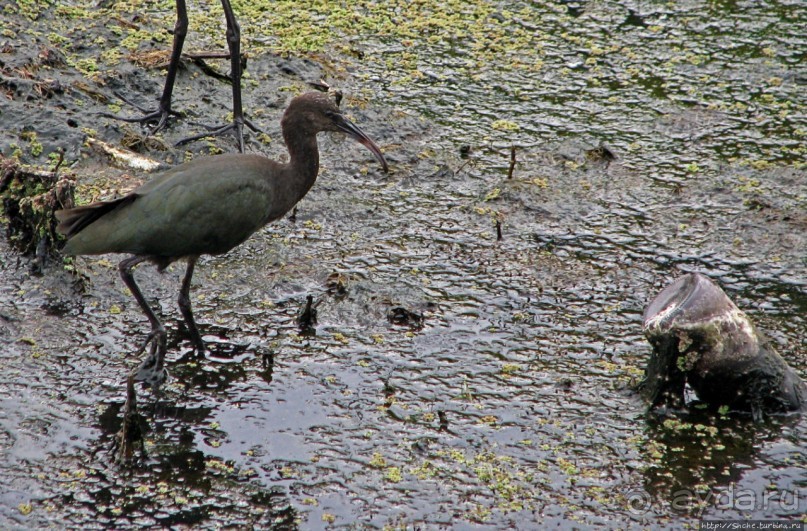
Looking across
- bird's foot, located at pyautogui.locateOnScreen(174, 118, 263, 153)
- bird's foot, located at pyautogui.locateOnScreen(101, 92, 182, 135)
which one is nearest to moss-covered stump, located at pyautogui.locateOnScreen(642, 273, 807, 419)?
bird's foot, located at pyautogui.locateOnScreen(174, 118, 263, 153)

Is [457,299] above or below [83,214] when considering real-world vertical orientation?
below

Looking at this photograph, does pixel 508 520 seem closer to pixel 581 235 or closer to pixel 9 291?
pixel 581 235

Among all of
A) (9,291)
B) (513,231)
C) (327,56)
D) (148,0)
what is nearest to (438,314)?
(513,231)

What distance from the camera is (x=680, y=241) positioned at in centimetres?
671

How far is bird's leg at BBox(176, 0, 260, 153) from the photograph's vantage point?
7.42 m

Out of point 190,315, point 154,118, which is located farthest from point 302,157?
point 154,118

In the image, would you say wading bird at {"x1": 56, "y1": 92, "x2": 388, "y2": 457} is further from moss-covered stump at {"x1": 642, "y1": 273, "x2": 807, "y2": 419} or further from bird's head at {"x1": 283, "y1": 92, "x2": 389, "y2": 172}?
moss-covered stump at {"x1": 642, "y1": 273, "x2": 807, "y2": 419}

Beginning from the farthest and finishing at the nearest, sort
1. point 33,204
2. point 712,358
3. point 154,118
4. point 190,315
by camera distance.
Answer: point 154,118 < point 33,204 < point 190,315 < point 712,358

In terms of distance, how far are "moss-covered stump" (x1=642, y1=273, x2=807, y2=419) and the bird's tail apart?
2823 mm

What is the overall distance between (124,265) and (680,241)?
359 cm

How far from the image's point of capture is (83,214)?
5.34 m

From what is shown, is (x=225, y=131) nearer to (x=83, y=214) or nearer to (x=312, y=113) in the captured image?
(x=312, y=113)

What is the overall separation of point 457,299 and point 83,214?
221 centimetres

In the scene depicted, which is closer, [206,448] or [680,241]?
[206,448]
